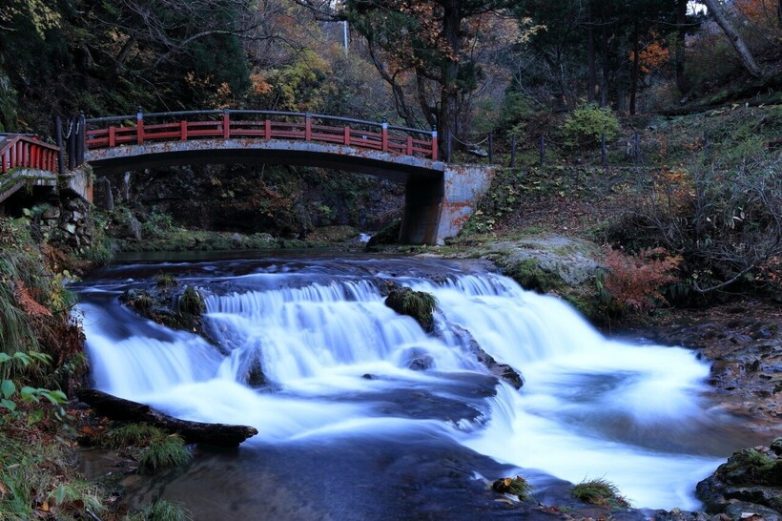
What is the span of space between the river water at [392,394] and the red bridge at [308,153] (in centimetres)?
464

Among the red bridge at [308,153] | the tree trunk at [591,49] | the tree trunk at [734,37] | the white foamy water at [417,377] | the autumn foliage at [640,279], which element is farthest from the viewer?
the tree trunk at [591,49]

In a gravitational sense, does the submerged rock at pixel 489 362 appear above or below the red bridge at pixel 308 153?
below

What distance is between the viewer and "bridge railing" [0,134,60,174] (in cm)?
909

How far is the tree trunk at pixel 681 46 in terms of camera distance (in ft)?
81.9

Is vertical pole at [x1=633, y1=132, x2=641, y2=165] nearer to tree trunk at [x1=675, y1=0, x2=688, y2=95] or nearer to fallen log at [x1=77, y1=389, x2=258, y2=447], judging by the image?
tree trunk at [x1=675, y1=0, x2=688, y2=95]

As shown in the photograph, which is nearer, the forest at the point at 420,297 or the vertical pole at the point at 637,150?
the forest at the point at 420,297

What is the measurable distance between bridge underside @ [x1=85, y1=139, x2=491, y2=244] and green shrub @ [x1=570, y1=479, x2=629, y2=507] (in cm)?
1358

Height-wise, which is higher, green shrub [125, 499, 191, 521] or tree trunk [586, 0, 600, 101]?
tree trunk [586, 0, 600, 101]

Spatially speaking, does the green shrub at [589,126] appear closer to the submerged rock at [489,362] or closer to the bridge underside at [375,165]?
the bridge underside at [375,165]

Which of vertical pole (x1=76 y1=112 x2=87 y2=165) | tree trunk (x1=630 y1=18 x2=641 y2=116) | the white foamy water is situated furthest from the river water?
tree trunk (x1=630 y1=18 x2=641 y2=116)

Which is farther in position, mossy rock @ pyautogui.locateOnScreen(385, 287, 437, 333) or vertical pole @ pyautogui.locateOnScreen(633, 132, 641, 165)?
vertical pole @ pyautogui.locateOnScreen(633, 132, 641, 165)

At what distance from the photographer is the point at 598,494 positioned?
5.19 m

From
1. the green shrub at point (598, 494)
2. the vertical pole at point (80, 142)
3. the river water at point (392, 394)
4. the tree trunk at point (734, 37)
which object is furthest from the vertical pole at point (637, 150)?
the green shrub at point (598, 494)

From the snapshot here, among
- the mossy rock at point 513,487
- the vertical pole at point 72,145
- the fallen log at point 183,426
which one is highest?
the vertical pole at point 72,145
